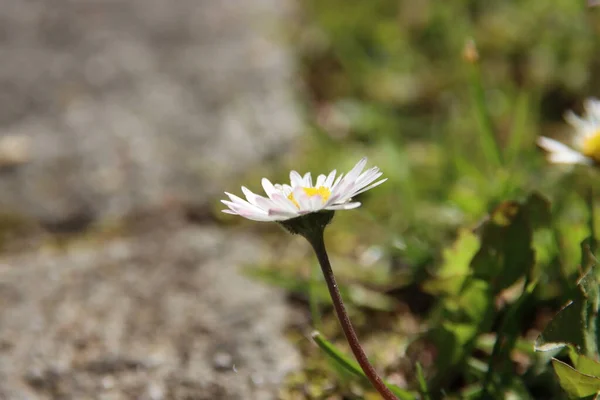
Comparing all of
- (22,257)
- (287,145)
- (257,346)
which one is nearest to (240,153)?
(287,145)

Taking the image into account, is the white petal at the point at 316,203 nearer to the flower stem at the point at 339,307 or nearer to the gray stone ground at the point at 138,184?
the flower stem at the point at 339,307

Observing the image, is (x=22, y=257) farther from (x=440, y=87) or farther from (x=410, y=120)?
(x=440, y=87)

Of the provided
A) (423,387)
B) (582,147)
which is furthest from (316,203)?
(582,147)

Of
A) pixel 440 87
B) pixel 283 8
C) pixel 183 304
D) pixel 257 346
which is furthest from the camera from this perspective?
pixel 283 8

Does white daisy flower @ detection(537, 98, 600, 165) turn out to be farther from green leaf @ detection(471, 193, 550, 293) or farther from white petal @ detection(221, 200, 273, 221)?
white petal @ detection(221, 200, 273, 221)

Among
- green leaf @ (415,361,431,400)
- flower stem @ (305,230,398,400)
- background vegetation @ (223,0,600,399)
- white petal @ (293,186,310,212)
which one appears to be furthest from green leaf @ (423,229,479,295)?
white petal @ (293,186,310,212)

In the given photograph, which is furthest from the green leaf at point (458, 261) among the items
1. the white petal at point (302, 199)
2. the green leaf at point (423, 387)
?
the white petal at point (302, 199)

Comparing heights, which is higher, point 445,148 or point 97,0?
point 97,0
